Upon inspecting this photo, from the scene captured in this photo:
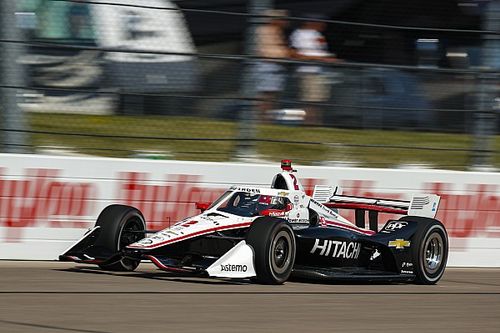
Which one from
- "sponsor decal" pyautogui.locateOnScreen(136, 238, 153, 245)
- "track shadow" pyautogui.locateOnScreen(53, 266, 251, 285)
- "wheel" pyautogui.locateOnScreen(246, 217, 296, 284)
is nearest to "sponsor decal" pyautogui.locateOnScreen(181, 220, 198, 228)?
"sponsor decal" pyautogui.locateOnScreen(136, 238, 153, 245)

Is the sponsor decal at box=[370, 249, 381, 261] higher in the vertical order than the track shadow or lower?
higher

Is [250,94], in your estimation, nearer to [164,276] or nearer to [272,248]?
[164,276]

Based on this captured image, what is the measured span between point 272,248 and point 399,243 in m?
1.66

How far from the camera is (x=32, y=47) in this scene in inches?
411

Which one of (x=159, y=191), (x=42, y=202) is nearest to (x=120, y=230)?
(x=42, y=202)

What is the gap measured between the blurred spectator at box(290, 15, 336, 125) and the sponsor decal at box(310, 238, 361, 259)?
7.72 feet

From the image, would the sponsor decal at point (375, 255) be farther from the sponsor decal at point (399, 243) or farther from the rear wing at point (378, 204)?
the rear wing at point (378, 204)

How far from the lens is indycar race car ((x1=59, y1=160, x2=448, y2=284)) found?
28.6ft

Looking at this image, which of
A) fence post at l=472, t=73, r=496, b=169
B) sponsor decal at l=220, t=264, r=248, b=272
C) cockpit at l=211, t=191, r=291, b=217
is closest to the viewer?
sponsor decal at l=220, t=264, r=248, b=272

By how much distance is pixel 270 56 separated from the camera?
37.4ft

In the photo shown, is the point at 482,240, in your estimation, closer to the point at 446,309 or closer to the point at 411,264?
the point at 411,264

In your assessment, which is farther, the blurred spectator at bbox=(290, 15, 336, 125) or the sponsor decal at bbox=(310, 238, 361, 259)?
the blurred spectator at bbox=(290, 15, 336, 125)

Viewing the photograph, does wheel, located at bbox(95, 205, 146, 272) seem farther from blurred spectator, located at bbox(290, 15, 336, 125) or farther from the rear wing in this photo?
blurred spectator, located at bbox(290, 15, 336, 125)

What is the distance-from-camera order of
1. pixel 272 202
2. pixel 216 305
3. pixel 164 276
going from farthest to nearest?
pixel 272 202 → pixel 164 276 → pixel 216 305
